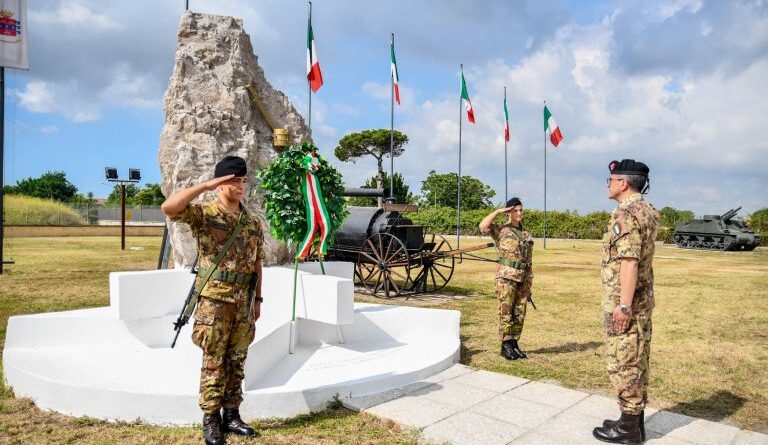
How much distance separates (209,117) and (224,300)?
3.85 metres

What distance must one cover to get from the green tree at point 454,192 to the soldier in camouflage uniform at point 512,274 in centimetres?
4669

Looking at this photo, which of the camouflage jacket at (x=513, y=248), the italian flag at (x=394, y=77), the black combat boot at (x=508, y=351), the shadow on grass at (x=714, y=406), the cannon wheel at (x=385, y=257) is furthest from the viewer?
the italian flag at (x=394, y=77)

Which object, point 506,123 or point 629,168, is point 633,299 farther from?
point 506,123

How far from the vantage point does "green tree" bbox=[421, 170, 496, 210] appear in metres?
52.8

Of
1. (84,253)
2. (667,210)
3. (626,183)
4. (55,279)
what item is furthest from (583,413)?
(667,210)

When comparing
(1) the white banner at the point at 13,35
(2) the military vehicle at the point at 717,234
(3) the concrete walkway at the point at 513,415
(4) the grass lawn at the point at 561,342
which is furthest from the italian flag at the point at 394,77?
(2) the military vehicle at the point at 717,234

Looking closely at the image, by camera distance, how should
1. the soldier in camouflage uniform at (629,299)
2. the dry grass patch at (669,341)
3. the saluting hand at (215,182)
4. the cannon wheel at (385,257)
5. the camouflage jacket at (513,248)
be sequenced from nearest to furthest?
the saluting hand at (215,182) < the soldier in camouflage uniform at (629,299) < the dry grass patch at (669,341) < the camouflage jacket at (513,248) < the cannon wheel at (385,257)

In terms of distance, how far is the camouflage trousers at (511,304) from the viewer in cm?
571

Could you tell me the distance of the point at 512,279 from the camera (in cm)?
568

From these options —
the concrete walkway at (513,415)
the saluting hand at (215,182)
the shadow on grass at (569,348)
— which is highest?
the saluting hand at (215,182)

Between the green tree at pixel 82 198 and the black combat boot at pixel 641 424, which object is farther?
the green tree at pixel 82 198

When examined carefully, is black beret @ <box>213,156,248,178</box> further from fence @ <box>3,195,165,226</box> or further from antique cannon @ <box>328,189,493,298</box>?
fence @ <box>3,195,165,226</box>

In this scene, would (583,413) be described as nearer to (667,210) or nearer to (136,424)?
(136,424)

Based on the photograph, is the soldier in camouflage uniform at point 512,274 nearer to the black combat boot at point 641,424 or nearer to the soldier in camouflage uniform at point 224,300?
the black combat boot at point 641,424
